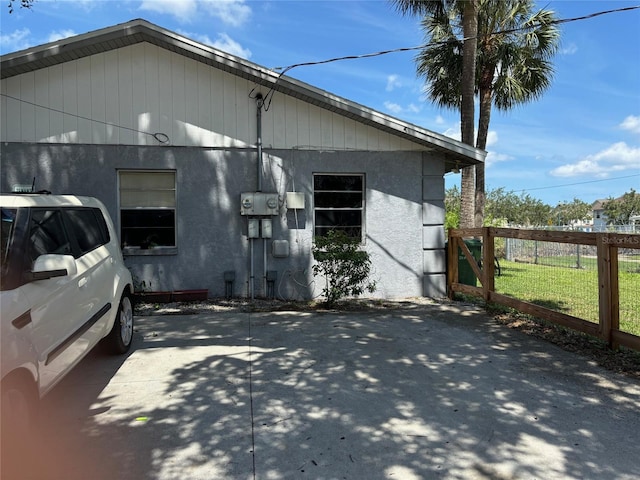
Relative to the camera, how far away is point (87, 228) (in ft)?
15.1

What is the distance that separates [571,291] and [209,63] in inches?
330

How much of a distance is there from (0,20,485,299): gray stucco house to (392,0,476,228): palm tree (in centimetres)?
414

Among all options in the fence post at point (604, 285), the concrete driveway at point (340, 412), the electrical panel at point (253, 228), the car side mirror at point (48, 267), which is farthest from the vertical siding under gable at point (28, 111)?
the fence post at point (604, 285)

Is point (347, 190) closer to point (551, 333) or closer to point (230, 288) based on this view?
point (230, 288)

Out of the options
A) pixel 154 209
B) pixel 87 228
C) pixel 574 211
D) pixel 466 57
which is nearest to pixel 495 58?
pixel 466 57

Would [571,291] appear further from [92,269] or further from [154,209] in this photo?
[92,269]

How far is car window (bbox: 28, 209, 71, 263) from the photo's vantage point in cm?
332

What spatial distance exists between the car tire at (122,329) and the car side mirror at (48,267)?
6.53ft

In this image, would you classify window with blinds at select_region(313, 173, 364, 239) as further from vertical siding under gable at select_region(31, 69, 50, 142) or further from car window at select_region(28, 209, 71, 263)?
car window at select_region(28, 209, 71, 263)

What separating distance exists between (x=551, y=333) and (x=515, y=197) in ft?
223

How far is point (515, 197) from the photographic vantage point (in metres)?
68.2

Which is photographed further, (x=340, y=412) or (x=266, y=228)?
(x=266, y=228)

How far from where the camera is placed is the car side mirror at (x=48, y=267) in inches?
115

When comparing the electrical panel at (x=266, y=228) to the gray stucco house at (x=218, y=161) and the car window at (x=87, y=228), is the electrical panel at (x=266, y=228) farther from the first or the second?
the car window at (x=87, y=228)
